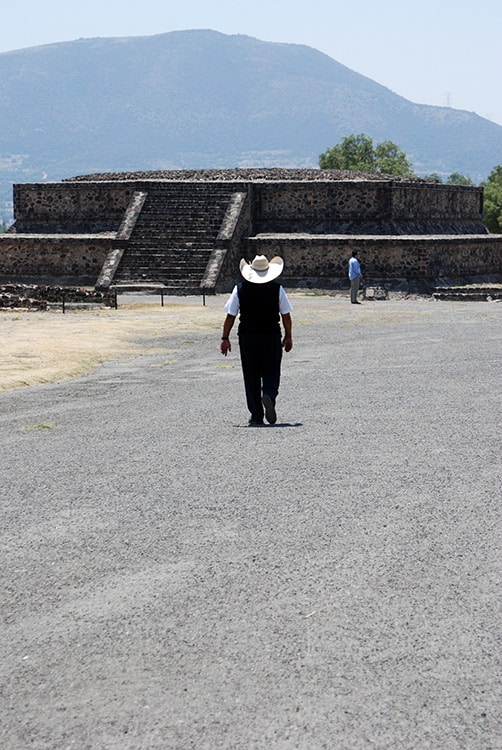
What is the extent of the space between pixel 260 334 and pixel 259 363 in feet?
0.82

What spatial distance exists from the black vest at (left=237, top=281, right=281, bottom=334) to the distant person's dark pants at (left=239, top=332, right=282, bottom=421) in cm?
7

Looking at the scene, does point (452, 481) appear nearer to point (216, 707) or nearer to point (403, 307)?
point (216, 707)

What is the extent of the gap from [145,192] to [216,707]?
29.2 m

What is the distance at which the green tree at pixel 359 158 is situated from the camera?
240 ft

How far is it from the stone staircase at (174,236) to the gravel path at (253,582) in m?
18.9

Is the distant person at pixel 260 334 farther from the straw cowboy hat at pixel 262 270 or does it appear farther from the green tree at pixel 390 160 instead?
the green tree at pixel 390 160

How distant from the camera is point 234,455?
7949 mm

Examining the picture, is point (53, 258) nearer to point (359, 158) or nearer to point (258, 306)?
point (258, 306)

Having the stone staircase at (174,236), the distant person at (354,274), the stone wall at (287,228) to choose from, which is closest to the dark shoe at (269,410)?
the distant person at (354,274)

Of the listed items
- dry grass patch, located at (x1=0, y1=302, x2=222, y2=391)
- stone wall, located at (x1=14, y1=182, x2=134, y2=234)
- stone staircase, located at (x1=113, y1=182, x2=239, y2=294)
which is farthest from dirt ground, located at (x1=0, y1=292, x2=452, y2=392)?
stone wall, located at (x1=14, y1=182, x2=134, y2=234)

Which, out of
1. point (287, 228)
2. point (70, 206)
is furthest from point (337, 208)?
point (70, 206)

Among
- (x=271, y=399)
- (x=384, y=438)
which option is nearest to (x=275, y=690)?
(x=384, y=438)

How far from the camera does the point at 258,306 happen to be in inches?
373

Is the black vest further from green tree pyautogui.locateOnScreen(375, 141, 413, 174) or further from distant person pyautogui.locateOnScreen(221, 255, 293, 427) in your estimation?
green tree pyautogui.locateOnScreen(375, 141, 413, 174)
